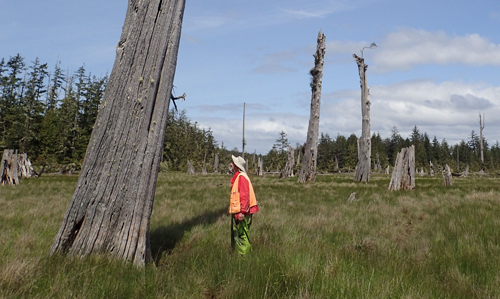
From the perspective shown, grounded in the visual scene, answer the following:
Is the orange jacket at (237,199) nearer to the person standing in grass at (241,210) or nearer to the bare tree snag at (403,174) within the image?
the person standing in grass at (241,210)

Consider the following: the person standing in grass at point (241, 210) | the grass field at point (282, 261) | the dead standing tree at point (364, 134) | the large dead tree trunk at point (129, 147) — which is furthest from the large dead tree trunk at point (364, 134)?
the large dead tree trunk at point (129, 147)

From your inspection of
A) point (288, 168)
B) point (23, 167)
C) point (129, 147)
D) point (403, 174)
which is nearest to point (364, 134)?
point (403, 174)

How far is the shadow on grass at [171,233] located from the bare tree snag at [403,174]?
1032 centimetres

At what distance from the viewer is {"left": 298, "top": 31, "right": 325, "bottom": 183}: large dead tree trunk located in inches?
800

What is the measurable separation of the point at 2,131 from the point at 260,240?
58035mm

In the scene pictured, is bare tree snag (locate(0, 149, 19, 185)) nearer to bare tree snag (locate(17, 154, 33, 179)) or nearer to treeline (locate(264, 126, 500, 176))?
bare tree snag (locate(17, 154, 33, 179))

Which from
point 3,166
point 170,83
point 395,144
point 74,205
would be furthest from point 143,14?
point 395,144

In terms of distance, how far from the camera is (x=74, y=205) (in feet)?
14.2

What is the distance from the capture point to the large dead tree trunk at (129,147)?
432 cm

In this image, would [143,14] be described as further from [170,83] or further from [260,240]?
[260,240]

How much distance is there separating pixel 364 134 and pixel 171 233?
62.6 feet

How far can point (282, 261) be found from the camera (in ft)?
13.4

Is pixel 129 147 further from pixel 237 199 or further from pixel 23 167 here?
pixel 23 167

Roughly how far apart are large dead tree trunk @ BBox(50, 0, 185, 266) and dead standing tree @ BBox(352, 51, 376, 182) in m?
19.3
